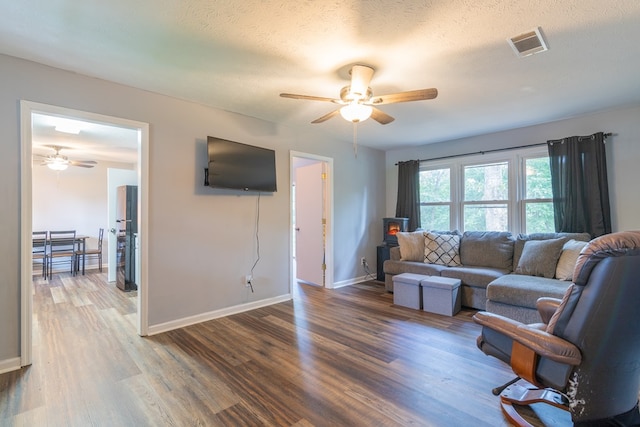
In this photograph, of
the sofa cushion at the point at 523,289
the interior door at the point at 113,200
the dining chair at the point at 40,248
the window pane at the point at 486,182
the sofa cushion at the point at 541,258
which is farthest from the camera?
the dining chair at the point at 40,248

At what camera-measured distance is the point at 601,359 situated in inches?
54.5

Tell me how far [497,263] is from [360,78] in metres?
3.10

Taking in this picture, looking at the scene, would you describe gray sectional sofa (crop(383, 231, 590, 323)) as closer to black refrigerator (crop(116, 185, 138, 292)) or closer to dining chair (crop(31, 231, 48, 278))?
black refrigerator (crop(116, 185, 138, 292))

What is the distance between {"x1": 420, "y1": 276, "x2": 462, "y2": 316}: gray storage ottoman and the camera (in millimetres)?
3537

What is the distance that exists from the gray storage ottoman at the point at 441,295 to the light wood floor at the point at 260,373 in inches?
5.8

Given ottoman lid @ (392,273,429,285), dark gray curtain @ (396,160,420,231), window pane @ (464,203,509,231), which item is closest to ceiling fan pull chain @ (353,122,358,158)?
dark gray curtain @ (396,160,420,231)

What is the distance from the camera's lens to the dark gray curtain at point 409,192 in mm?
5285

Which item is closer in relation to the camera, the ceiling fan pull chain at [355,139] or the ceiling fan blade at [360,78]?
the ceiling fan blade at [360,78]

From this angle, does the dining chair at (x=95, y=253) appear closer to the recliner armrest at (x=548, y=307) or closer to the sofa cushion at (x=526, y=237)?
the recliner armrest at (x=548, y=307)

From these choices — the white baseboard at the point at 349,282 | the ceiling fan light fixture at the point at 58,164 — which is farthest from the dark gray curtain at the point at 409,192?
the ceiling fan light fixture at the point at 58,164

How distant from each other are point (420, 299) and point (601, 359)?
7.96 ft

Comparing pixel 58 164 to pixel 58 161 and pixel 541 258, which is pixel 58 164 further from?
pixel 541 258

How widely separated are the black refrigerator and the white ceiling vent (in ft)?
Answer: 16.8

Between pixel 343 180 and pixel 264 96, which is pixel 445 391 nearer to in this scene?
pixel 264 96
